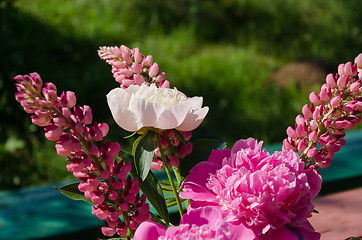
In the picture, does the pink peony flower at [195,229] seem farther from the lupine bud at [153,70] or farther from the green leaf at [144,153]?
the lupine bud at [153,70]

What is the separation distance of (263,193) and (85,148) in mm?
192

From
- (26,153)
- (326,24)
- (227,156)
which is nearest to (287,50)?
(326,24)

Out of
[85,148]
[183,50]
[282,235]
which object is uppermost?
[85,148]

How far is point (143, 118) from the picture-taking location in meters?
0.55

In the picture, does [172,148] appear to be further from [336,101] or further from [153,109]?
[336,101]

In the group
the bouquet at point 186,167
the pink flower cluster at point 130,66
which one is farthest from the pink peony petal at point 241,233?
the pink flower cluster at point 130,66

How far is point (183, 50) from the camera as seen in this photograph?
3664mm

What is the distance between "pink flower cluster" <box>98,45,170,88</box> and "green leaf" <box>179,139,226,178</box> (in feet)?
0.31

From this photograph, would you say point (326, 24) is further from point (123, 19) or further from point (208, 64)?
point (123, 19)

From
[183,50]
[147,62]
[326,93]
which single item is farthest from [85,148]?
[183,50]

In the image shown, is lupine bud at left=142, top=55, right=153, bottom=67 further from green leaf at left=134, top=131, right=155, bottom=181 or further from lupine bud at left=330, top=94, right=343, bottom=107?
lupine bud at left=330, top=94, right=343, bottom=107

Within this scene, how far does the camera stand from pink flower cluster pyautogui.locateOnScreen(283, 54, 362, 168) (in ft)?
1.86

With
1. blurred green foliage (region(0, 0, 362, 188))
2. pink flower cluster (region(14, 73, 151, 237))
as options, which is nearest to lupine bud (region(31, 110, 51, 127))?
pink flower cluster (region(14, 73, 151, 237))

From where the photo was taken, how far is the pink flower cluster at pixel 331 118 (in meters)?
0.57
